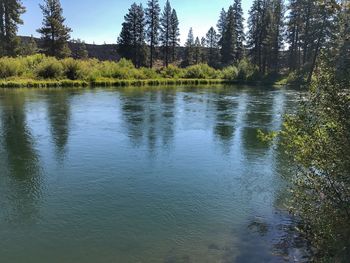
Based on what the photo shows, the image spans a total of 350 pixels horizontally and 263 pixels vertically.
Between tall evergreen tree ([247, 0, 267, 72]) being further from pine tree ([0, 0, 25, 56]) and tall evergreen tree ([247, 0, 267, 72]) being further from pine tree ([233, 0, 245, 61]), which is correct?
pine tree ([0, 0, 25, 56])

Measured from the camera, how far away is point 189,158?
12.3 meters

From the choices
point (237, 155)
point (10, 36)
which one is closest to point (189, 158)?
point (237, 155)

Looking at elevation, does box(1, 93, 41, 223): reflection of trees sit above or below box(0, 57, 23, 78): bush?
below

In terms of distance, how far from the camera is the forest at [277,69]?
533 cm

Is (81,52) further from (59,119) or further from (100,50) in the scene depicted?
(59,119)

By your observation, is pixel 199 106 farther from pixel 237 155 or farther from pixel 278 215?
pixel 278 215

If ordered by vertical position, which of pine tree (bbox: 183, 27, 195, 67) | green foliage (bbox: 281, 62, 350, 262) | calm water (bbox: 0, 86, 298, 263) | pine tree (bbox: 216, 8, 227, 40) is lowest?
calm water (bbox: 0, 86, 298, 263)

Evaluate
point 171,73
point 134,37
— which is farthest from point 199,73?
point 134,37

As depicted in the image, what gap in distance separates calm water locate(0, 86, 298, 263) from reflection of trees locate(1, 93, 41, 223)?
3 centimetres

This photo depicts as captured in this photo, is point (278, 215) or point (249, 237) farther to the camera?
point (278, 215)

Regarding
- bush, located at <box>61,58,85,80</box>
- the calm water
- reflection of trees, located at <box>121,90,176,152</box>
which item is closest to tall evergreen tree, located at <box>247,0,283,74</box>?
bush, located at <box>61,58,85,80</box>

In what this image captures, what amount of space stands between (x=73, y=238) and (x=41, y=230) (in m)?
0.78

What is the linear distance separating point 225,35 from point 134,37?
662 inches

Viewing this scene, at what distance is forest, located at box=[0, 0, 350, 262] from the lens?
17.5 feet
